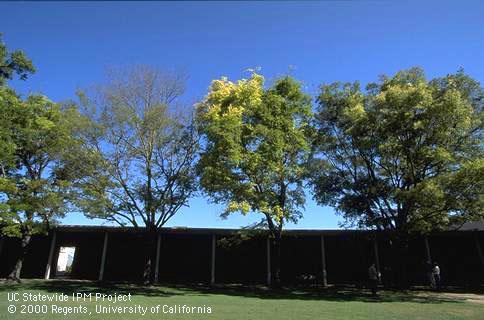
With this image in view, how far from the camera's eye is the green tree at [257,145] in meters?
19.0


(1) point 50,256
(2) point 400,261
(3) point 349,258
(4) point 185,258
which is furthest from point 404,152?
(1) point 50,256

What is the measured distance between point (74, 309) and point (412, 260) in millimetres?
20389

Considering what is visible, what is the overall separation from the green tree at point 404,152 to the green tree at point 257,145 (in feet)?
6.05

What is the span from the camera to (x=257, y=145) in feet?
66.2

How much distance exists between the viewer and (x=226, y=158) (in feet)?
62.4

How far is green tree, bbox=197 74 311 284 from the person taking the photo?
1900cm

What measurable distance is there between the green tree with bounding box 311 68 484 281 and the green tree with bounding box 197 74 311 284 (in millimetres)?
1843

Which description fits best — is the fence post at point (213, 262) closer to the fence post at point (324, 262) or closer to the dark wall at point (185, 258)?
the dark wall at point (185, 258)

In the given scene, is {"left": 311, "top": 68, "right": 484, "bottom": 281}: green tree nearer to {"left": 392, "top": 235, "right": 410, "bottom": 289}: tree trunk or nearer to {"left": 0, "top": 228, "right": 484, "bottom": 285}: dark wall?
{"left": 392, "top": 235, "right": 410, "bottom": 289}: tree trunk

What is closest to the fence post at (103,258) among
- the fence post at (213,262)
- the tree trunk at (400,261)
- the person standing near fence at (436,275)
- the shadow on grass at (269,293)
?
the shadow on grass at (269,293)

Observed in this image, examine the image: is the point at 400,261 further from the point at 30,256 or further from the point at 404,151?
the point at 30,256

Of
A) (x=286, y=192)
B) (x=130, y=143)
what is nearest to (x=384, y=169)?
(x=286, y=192)

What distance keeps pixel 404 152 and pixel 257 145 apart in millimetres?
7481

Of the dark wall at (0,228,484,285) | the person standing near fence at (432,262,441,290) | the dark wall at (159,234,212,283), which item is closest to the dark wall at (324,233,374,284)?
the dark wall at (0,228,484,285)
